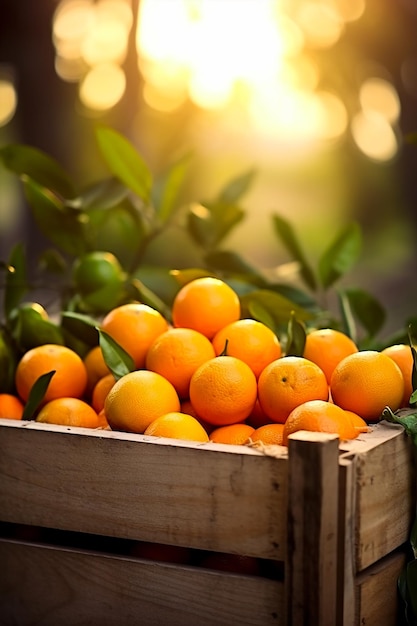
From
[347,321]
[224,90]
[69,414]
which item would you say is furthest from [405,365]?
[224,90]

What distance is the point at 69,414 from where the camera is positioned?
0.95 metres

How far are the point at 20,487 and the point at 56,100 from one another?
181cm

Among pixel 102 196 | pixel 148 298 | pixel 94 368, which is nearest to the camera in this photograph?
pixel 94 368

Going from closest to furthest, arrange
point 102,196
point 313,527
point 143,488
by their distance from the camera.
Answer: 1. point 313,527
2. point 143,488
3. point 102,196

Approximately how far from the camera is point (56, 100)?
2.48m

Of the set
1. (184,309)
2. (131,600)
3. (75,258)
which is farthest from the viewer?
(75,258)

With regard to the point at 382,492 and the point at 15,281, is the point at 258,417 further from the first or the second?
the point at 15,281

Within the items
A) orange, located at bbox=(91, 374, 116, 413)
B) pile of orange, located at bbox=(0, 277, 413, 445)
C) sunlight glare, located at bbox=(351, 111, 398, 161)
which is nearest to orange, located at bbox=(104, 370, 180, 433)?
pile of orange, located at bbox=(0, 277, 413, 445)

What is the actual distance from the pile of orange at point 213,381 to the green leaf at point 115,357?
3 cm

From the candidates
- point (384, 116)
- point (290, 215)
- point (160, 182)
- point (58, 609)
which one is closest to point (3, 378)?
point (58, 609)

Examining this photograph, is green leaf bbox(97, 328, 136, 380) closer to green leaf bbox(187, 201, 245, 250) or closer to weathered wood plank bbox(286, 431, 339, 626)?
weathered wood plank bbox(286, 431, 339, 626)

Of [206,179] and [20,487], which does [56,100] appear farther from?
[20,487]

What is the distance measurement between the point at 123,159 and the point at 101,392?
413 mm

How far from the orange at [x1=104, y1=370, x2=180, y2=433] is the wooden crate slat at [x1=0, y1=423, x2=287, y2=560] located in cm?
3
